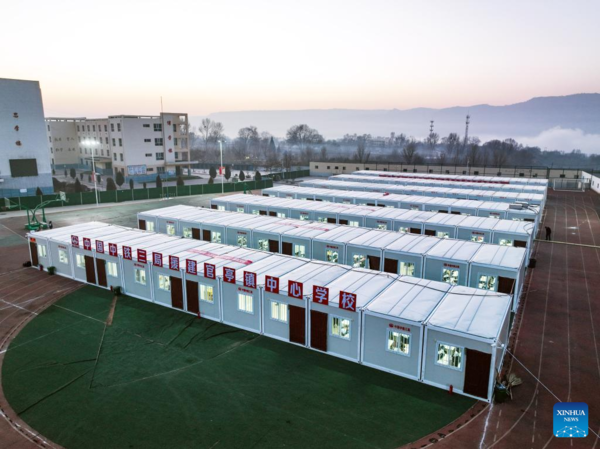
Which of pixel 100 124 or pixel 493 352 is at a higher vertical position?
pixel 100 124

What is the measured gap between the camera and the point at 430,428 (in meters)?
16.9

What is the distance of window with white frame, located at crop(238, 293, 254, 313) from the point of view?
24.7m

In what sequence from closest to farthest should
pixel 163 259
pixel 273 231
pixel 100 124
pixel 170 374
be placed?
1. pixel 170 374
2. pixel 163 259
3. pixel 273 231
4. pixel 100 124

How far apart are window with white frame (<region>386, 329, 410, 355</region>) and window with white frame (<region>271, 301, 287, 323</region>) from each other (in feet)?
19.7

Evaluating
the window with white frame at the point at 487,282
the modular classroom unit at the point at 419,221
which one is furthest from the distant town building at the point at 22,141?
the window with white frame at the point at 487,282

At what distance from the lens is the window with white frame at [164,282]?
28.1 metres

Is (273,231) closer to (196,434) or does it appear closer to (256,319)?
(256,319)

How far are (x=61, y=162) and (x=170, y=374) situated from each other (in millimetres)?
120432

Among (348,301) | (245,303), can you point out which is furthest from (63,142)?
(348,301)

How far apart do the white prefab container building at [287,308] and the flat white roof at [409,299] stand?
3702mm

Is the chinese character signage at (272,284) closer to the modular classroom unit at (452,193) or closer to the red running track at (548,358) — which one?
the red running track at (548,358)

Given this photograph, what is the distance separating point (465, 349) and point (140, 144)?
95.3 metres

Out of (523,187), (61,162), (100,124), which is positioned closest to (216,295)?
(523,187)

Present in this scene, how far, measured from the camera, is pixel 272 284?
2325 cm
